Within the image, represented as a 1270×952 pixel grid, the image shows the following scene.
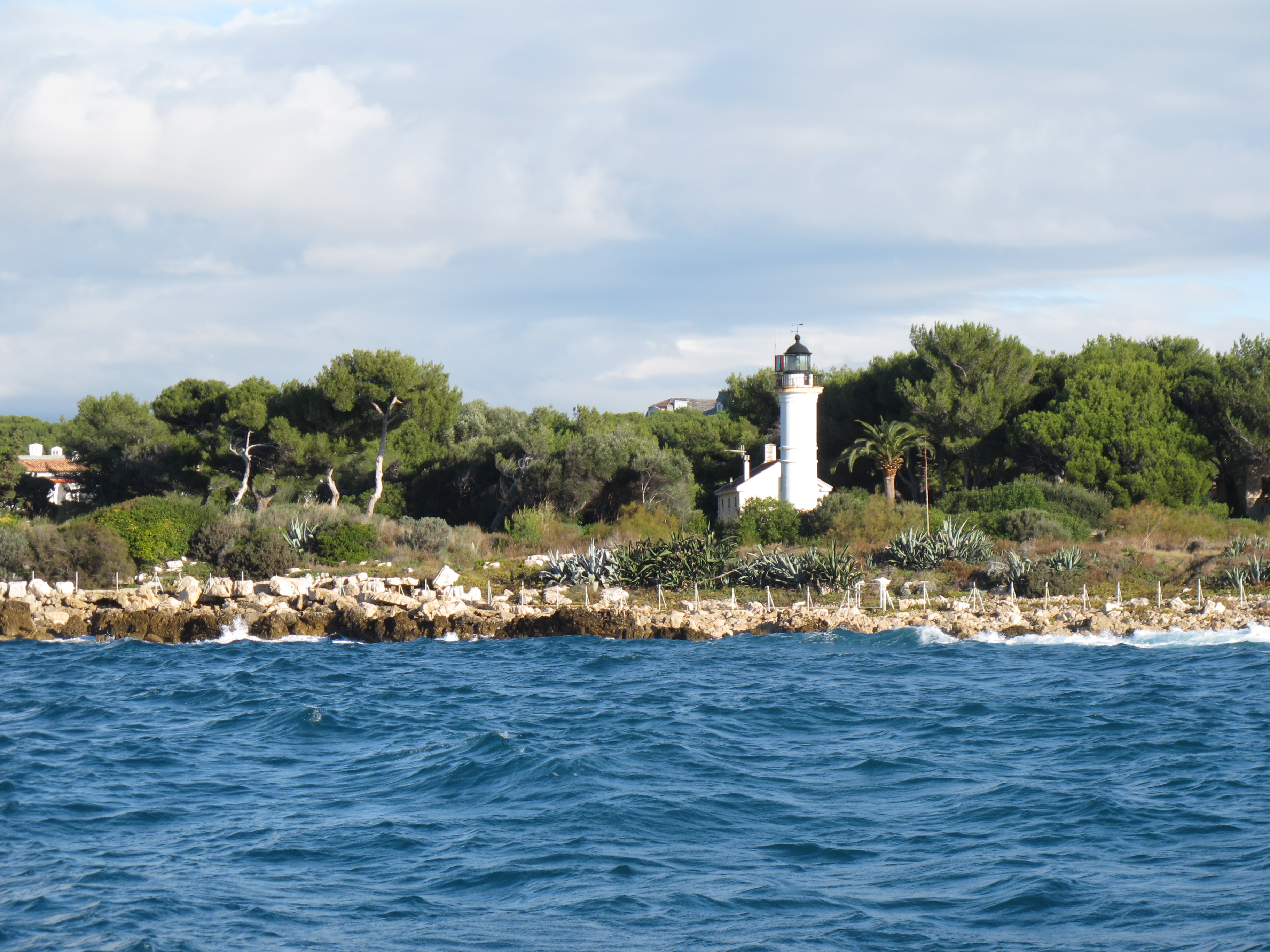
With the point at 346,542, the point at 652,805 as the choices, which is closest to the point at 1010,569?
the point at 652,805

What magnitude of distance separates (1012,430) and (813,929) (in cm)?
2973

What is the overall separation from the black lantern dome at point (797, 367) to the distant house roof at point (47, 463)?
3150 cm

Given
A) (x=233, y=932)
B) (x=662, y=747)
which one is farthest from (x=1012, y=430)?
(x=233, y=932)

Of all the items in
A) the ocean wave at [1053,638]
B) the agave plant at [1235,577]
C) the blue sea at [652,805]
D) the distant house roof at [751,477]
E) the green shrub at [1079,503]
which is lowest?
the blue sea at [652,805]

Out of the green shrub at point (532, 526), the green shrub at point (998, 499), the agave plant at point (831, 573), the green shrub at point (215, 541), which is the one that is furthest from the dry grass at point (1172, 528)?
the green shrub at point (215, 541)

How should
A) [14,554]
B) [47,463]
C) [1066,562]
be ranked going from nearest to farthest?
[1066,562] < [14,554] < [47,463]

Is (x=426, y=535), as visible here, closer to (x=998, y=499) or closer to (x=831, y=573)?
(x=831, y=573)

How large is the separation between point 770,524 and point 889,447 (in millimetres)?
5387

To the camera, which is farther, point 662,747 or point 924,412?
point 924,412

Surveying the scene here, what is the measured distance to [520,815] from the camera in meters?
10.2

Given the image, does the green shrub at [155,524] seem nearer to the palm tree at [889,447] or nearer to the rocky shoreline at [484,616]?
the rocky shoreline at [484,616]

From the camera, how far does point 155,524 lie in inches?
1147

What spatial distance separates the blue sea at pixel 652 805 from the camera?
7480mm

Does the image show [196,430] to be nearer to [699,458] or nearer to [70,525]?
[70,525]
